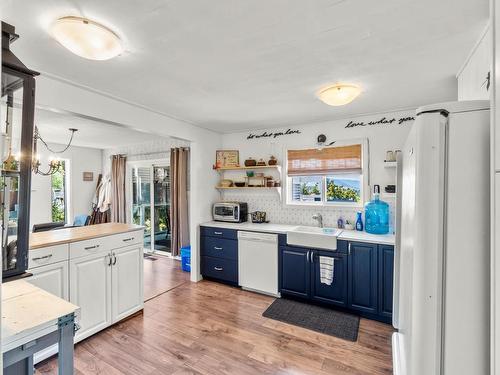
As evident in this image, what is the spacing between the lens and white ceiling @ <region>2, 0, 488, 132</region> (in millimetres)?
1316

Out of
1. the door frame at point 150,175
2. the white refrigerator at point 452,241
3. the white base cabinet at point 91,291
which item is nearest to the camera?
the white refrigerator at point 452,241

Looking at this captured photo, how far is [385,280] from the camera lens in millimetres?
2633

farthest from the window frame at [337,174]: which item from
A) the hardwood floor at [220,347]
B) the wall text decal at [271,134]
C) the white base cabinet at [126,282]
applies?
the white base cabinet at [126,282]

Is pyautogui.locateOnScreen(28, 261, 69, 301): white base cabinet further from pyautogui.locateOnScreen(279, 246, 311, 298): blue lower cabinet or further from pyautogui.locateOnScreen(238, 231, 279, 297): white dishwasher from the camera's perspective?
pyautogui.locateOnScreen(279, 246, 311, 298): blue lower cabinet

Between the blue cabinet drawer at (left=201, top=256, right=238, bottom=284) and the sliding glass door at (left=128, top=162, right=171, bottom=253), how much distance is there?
175 centimetres

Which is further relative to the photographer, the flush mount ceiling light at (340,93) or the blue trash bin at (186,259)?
the blue trash bin at (186,259)

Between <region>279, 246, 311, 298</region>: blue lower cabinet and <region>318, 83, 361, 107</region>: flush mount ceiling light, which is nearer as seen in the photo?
<region>318, 83, 361, 107</region>: flush mount ceiling light

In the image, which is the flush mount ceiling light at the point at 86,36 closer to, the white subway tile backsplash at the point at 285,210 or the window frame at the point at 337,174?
the window frame at the point at 337,174

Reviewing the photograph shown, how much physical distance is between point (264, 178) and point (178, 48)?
8.13 ft

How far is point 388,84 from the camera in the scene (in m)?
2.29

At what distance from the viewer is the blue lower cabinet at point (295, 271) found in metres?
3.07

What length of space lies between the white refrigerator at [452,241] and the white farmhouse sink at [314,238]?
2.30 metres

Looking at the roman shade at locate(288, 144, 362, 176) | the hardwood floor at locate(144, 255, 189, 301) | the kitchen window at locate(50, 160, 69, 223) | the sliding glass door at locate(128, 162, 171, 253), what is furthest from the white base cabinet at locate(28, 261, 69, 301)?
the kitchen window at locate(50, 160, 69, 223)

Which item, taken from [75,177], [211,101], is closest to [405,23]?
[211,101]
